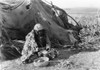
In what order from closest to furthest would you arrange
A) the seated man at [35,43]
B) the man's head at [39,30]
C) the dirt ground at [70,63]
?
the dirt ground at [70,63] < the seated man at [35,43] < the man's head at [39,30]

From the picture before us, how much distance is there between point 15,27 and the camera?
732cm

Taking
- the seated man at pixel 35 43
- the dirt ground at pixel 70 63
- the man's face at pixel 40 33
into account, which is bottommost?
the dirt ground at pixel 70 63

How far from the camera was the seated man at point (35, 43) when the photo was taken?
232 inches

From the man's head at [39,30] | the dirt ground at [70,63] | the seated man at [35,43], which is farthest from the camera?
the man's head at [39,30]

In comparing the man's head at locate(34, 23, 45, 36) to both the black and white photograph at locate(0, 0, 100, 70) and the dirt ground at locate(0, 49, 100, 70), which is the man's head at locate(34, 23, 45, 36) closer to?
the black and white photograph at locate(0, 0, 100, 70)

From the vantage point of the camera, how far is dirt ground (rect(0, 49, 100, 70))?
533 cm

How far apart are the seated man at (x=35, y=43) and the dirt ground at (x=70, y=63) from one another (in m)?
0.34

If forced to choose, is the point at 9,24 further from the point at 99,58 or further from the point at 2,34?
the point at 99,58

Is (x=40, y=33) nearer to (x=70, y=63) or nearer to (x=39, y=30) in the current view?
(x=39, y=30)

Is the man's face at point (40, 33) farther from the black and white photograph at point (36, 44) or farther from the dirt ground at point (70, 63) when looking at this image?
the dirt ground at point (70, 63)

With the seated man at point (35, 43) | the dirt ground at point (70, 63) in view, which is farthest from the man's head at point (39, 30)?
the dirt ground at point (70, 63)

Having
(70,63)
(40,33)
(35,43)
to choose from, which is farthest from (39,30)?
(70,63)

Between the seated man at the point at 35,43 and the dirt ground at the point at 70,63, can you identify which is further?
the seated man at the point at 35,43

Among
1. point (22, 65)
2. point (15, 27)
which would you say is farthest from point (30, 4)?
point (22, 65)
